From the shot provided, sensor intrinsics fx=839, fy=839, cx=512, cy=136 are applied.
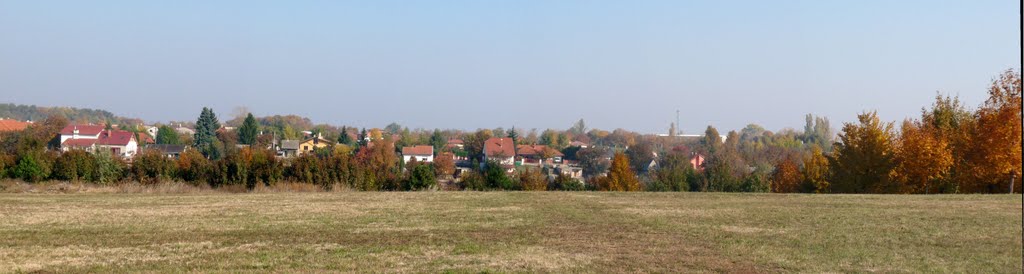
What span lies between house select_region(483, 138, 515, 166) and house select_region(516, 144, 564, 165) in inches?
142

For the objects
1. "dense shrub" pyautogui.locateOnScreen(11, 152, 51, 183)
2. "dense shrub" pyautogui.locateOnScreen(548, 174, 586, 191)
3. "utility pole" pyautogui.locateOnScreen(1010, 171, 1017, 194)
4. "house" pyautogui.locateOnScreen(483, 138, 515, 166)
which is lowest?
"dense shrub" pyautogui.locateOnScreen(548, 174, 586, 191)

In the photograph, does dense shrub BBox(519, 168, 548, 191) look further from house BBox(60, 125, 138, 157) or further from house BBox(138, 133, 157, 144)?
house BBox(138, 133, 157, 144)

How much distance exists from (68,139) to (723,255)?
93357 millimetres

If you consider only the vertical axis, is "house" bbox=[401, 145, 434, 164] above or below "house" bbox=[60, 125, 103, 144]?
below

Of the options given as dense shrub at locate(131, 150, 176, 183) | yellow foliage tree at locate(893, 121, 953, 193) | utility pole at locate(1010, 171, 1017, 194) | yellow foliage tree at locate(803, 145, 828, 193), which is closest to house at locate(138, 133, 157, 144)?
dense shrub at locate(131, 150, 176, 183)

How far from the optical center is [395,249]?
1369cm

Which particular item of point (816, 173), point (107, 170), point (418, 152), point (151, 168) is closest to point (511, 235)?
point (107, 170)

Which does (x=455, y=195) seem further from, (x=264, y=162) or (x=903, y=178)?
(x=903, y=178)

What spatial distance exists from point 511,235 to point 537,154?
102m

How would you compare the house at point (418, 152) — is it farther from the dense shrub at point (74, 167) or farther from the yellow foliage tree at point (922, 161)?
the yellow foliage tree at point (922, 161)

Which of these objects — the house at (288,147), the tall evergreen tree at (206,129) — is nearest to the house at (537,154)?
the house at (288,147)

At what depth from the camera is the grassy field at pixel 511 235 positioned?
1212cm

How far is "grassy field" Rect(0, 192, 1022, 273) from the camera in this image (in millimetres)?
12123

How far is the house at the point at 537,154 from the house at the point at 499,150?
3606 millimetres
